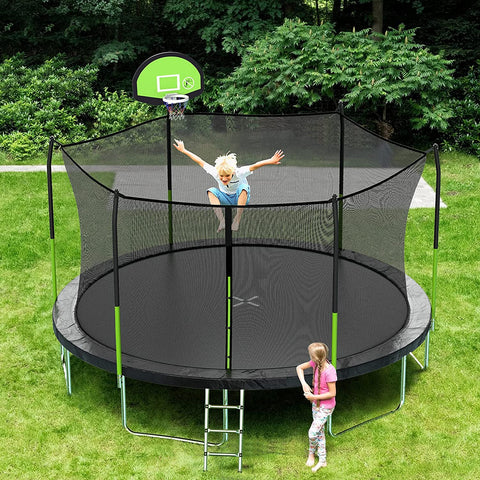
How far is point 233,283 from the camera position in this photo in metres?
5.06

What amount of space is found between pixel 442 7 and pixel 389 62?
305 cm

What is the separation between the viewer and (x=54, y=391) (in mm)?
5570

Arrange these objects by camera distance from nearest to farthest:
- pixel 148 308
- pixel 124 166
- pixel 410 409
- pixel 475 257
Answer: pixel 410 409 → pixel 148 308 → pixel 124 166 → pixel 475 257

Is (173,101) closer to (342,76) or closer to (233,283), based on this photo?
(233,283)

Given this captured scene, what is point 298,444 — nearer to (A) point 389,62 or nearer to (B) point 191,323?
(B) point 191,323

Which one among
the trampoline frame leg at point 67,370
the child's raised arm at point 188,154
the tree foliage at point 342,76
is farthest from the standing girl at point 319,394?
the tree foliage at point 342,76

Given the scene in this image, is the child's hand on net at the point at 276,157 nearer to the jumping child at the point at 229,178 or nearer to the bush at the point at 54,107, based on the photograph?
the jumping child at the point at 229,178

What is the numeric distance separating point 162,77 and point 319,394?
362 cm

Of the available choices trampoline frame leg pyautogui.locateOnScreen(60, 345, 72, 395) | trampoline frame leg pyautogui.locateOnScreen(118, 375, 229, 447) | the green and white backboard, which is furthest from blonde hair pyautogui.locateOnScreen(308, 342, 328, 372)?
the green and white backboard

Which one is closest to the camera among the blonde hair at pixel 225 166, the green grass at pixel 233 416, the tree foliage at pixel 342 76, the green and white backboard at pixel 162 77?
the green grass at pixel 233 416

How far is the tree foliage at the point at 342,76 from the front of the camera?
10.2m

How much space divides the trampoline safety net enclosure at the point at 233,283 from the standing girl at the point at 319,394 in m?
0.24

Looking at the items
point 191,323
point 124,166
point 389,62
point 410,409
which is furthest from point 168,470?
point 389,62

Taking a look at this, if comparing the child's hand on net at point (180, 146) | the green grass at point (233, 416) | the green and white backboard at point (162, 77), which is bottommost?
the green grass at point (233, 416)
